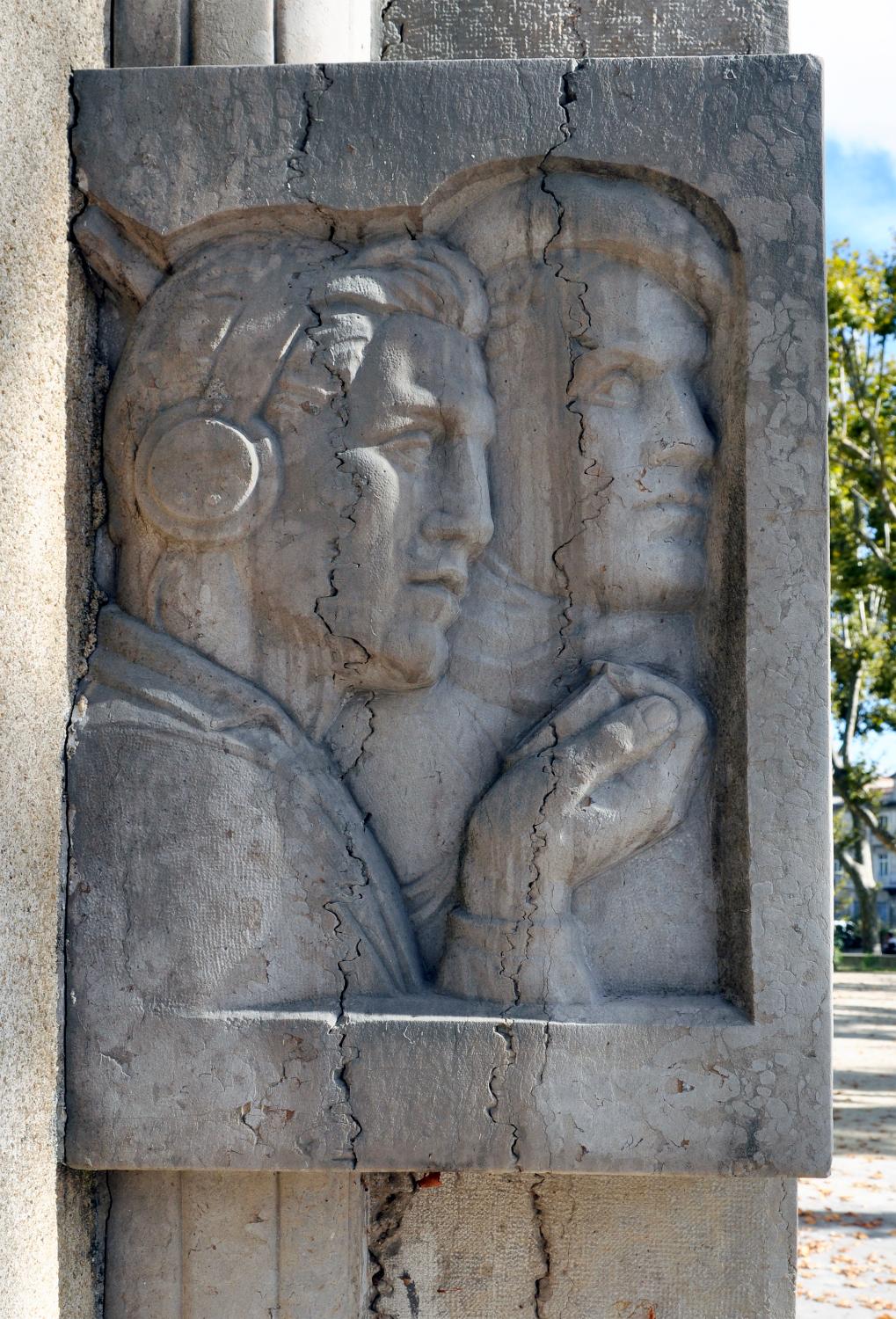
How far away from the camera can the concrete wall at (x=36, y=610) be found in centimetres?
246

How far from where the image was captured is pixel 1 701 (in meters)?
2.46

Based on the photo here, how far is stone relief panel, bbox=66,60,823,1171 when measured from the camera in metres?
2.55

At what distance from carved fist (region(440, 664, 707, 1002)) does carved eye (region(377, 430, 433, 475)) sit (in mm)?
586

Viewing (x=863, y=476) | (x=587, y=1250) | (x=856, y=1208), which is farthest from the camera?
(x=863, y=476)

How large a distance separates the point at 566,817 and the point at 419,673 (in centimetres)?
43

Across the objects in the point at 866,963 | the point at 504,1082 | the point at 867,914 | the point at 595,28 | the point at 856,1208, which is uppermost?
→ the point at 595,28

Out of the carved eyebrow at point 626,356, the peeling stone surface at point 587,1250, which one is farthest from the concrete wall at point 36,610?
the carved eyebrow at point 626,356

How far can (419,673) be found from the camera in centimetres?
270

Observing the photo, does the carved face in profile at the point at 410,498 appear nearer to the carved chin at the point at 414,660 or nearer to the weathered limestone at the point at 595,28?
the carved chin at the point at 414,660

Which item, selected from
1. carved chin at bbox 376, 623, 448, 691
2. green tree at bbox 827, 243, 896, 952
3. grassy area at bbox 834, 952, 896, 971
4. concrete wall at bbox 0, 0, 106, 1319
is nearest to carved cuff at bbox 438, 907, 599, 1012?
carved chin at bbox 376, 623, 448, 691

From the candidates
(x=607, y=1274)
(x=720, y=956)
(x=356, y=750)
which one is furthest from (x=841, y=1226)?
(x=356, y=750)

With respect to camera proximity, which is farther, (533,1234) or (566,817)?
(533,1234)

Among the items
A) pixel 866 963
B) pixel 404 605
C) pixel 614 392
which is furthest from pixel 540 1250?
pixel 866 963

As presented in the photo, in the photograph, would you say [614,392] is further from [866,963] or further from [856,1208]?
[866,963]
